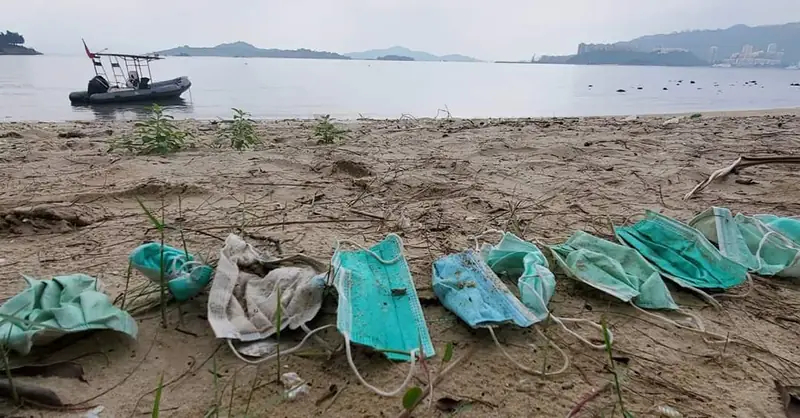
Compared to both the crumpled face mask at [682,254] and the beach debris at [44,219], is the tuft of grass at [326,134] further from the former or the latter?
the crumpled face mask at [682,254]

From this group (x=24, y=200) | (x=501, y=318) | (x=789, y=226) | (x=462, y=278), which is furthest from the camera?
(x=24, y=200)

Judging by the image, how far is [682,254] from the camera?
6.40 ft

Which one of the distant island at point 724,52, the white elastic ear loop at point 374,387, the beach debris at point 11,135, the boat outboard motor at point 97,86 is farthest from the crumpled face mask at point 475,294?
the distant island at point 724,52

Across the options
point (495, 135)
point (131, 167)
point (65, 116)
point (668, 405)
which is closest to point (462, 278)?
point (668, 405)

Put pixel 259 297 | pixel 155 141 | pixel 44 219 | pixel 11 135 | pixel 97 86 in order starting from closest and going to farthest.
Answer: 1. pixel 259 297
2. pixel 44 219
3. pixel 155 141
4. pixel 11 135
5. pixel 97 86

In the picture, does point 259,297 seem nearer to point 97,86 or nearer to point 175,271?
point 175,271

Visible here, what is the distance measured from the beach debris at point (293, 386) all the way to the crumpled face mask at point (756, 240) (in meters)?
1.89

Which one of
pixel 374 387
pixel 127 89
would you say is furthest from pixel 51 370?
pixel 127 89

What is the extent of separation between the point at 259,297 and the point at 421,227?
3.59ft

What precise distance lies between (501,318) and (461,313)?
0.45 feet

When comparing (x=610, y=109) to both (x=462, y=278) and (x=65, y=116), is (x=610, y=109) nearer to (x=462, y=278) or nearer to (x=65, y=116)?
(x=462, y=278)

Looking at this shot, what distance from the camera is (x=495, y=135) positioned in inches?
212

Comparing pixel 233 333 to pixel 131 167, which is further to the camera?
pixel 131 167

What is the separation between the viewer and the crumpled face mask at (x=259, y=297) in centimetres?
136
